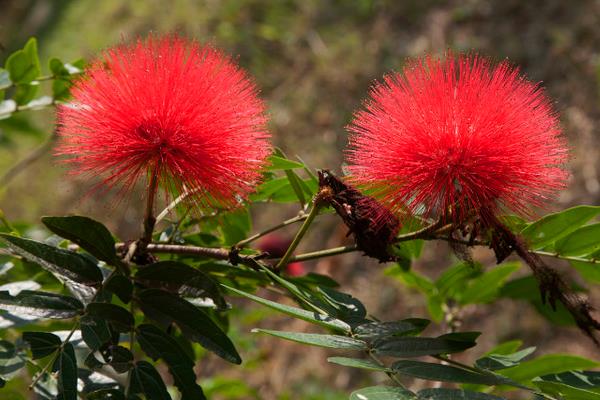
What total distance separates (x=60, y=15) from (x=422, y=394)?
8.92 metres

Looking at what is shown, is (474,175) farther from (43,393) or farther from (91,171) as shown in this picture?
(43,393)

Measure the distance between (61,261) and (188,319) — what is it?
311 millimetres

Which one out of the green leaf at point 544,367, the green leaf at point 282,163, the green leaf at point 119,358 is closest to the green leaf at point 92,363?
the green leaf at point 119,358

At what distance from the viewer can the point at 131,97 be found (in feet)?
5.35

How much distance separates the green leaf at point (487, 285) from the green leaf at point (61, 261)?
4.10ft

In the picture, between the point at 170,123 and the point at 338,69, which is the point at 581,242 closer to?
the point at 170,123

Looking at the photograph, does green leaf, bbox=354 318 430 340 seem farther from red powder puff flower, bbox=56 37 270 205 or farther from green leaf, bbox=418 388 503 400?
red powder puff flower, bbox=56 37 270 205

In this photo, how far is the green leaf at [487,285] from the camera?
2203mm

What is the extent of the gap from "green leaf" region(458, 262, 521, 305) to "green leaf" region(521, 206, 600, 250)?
46 cm

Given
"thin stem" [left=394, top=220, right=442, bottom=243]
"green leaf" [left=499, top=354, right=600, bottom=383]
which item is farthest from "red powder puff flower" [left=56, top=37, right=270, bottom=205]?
"green leaf" [left=499, top=354, right=600, bottom=383]

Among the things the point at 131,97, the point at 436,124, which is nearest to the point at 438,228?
the point at 436,124

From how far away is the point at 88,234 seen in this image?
1540 mm

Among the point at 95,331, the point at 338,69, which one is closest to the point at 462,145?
the point at 95,331

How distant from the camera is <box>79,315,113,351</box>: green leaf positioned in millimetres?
1488
